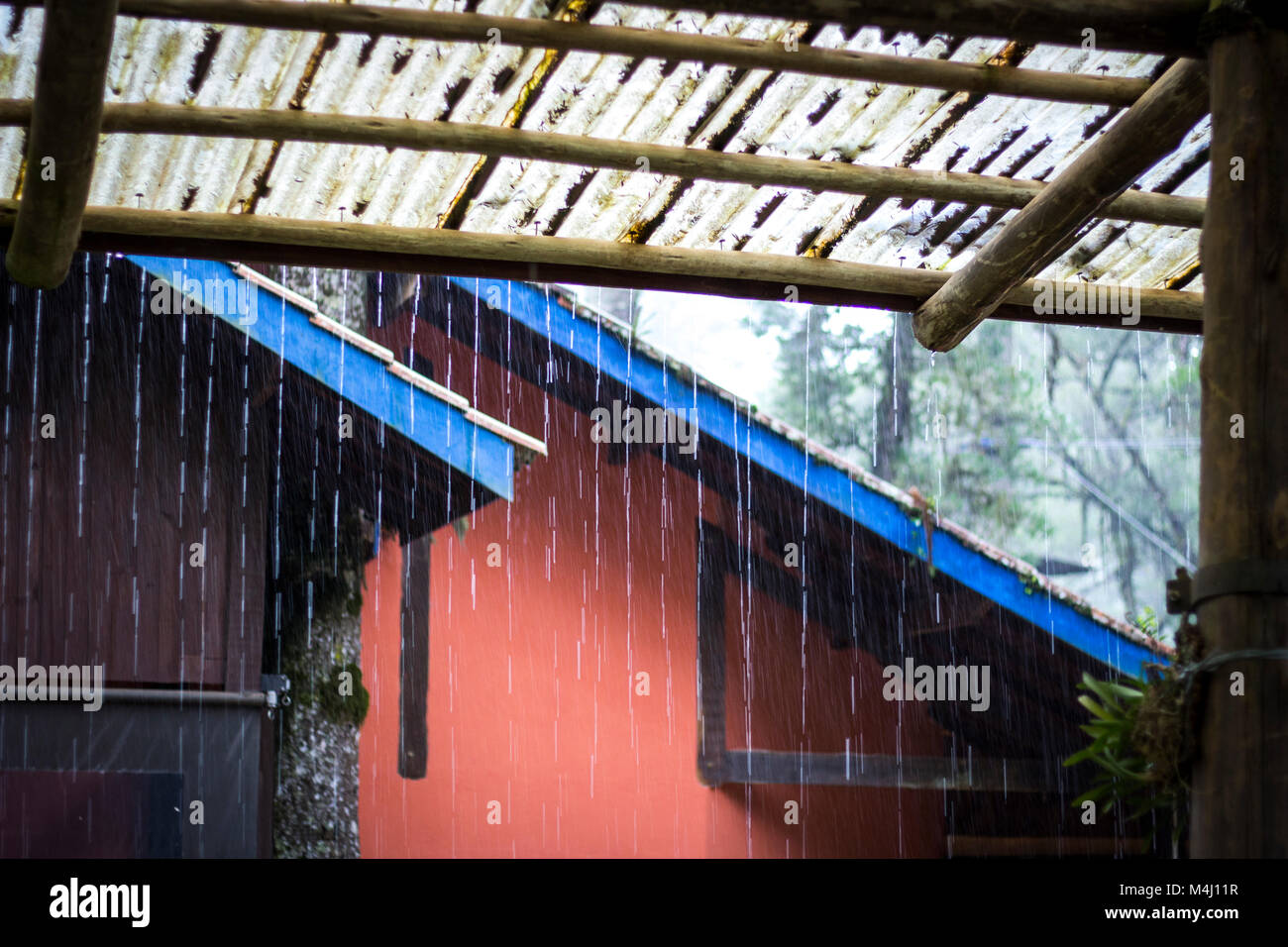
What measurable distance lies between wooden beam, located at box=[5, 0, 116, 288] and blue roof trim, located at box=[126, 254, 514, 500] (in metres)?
2.43

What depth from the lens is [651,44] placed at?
13.8 feet

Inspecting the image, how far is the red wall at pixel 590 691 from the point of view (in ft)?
26.9

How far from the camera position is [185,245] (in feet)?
15.4

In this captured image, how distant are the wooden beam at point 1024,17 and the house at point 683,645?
4.72m

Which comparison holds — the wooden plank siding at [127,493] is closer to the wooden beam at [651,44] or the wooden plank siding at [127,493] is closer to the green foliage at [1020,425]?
the wooden beam at [651,44]

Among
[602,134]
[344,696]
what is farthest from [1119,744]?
[344,696]

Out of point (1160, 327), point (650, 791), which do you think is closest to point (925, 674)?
point (650, 791)

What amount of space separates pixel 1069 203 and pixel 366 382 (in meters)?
3.82

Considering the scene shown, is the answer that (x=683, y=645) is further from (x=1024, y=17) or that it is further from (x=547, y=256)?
(x=1024, y=17)

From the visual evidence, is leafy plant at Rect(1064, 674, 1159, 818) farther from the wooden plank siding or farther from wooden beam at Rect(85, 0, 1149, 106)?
the wooden plank siding

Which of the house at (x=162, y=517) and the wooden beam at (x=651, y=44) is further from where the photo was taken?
the house at (x=162, y=517)

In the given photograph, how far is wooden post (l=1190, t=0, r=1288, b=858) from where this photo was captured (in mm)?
3395

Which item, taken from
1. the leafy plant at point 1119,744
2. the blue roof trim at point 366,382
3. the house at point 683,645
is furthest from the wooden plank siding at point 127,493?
the leafy plant at point 1119,744
